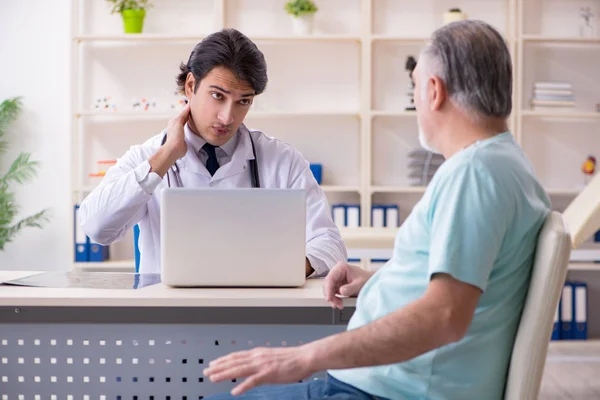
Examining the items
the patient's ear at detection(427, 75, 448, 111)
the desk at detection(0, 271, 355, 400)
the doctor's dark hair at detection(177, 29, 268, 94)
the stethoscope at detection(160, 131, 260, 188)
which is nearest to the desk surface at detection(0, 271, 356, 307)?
the desk at detection(0, 271, 355, 400)

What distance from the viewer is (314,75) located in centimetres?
503

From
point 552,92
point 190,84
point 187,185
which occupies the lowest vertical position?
point 187,185

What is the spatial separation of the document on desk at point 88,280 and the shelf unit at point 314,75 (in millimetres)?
3033

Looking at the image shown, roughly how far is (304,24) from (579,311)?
244 centimetres

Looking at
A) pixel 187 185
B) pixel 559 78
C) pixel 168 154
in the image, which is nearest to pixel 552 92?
pixel 559 78

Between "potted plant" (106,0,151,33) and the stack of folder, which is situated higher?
"potted plant" (106,0,151,33)

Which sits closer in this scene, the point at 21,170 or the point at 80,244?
the point at 80,244

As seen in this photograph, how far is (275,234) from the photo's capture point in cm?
167

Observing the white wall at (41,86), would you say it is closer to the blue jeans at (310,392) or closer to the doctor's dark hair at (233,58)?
the doctor's dark hair at (233,58)

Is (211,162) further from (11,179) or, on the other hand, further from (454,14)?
(11,179)

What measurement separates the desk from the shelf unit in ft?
10.7

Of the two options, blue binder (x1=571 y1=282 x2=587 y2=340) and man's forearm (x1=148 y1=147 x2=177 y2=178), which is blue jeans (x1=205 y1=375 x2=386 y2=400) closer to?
man's forearm (x1=148 y1=147 x2=177 y2=178)

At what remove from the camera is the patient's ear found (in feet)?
4.29

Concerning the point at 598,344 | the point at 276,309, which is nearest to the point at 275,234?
the point at 276,309
